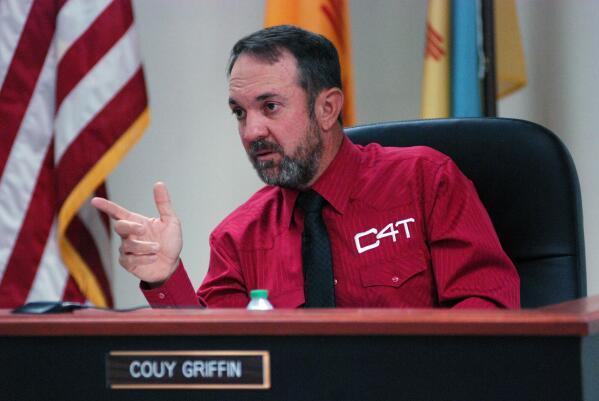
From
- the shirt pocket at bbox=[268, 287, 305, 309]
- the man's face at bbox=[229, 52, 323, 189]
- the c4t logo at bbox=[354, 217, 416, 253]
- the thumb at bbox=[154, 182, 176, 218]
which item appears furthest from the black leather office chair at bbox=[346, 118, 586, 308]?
the thumb at bbox=[154, 182, 176, 218]

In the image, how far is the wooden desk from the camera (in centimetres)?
77

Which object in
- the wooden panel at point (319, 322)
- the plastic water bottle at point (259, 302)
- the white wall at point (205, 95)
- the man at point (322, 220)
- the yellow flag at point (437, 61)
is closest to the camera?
the wooden panel at point (319, 322)

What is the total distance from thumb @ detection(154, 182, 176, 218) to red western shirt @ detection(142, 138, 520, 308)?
9 centimetres

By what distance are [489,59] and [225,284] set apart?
111cm

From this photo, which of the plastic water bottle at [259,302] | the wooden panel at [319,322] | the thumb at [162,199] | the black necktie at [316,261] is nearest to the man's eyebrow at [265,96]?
the black necktie at [316,261]

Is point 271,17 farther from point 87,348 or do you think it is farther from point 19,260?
point 87,348

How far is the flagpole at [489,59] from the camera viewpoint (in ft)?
8.04

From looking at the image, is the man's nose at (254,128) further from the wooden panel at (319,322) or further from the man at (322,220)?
the wooden panel at (319,322)

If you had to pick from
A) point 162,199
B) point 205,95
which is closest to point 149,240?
point 162,199

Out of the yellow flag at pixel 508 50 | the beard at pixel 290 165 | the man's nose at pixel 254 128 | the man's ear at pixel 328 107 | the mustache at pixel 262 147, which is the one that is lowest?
the beard at pixel 290 165

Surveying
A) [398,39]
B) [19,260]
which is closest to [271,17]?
[398,39]

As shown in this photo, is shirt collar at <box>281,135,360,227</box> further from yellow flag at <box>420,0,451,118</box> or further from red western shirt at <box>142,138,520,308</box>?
yellow flag at <box>420,0,451,118</box>

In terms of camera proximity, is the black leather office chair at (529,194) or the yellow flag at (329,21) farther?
the yellow flag at (329,21)

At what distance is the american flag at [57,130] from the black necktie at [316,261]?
3.25ft
